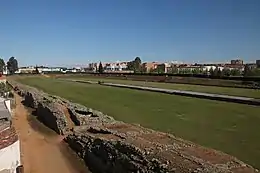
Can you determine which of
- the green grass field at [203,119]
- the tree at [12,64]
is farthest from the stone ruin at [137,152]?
the tree at [12,64]

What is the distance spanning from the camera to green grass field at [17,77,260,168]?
18.3 m

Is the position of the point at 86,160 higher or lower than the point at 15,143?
lower

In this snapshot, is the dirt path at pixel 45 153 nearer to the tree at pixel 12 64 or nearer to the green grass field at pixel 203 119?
the green grass field at pixel 203 119

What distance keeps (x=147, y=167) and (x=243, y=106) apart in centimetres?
2205

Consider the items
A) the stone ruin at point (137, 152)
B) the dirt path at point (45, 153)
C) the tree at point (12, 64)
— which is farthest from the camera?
the tree at point (12, 64)

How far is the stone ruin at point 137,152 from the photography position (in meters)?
11.2

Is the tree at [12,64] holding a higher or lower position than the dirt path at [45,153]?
higher

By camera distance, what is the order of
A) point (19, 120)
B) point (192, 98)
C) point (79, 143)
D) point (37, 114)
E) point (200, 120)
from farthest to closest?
point (192, 98)
point (37, 114)
point (19, 120)
point (200, 120)
point (79, 143)

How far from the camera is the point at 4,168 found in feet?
36.9

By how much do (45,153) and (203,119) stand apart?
39.4 ft

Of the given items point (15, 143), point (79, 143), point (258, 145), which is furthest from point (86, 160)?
point (258, 145)

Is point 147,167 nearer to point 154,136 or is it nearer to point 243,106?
point 154,136

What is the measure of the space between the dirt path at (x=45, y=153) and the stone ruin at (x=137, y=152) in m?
0.53

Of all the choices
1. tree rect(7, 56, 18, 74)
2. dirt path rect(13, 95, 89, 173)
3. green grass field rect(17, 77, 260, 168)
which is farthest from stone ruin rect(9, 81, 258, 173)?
tree rect(7, 56, 18, 74)
